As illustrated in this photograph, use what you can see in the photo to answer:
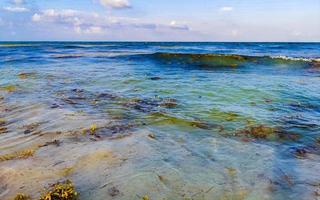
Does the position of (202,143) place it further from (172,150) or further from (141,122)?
(141,122)

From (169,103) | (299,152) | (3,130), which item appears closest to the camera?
(299,152)

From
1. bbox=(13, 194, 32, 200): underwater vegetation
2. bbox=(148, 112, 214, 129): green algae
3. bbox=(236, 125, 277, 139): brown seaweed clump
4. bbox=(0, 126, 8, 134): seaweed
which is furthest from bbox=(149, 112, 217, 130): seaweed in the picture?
bbox=(13, 194, 32, 200): underwater vegetation

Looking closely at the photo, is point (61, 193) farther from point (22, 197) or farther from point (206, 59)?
point (206, 59)

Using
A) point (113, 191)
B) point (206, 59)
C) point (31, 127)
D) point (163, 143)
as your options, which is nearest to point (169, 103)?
point (163, 143)

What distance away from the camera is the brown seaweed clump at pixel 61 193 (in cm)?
366

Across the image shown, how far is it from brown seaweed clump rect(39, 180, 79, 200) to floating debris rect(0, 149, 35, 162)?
132cm

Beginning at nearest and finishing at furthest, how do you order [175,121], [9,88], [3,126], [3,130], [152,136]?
[152,136]
[3,130]
[3,126]
[175,121]
[9,88]

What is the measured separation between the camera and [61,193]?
12.2 ft

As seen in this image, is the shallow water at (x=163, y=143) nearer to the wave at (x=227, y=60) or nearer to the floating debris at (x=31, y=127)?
the floating debris at (x=31, y=127)


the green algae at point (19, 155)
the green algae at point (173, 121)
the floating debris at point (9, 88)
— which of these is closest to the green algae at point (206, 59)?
the floating debris at point (9, 88)

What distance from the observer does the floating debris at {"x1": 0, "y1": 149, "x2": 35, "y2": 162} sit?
16.2ft

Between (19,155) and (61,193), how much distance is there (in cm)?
171

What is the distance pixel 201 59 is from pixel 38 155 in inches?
810

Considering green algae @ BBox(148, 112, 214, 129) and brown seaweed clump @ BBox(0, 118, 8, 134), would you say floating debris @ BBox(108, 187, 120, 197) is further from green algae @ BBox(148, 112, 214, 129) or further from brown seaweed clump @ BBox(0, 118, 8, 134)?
brown seaweed clump @ BBox(0, 118, 8, 134)
